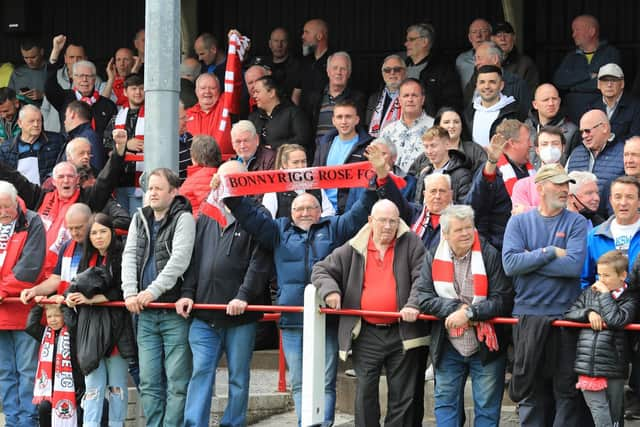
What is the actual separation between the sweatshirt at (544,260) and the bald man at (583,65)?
124 inches

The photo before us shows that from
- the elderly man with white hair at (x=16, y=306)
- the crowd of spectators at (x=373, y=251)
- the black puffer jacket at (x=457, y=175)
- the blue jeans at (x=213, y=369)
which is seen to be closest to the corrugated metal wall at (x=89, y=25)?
the crowd of spectators at (x=373, y=251)

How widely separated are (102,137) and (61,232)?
90.4 inches

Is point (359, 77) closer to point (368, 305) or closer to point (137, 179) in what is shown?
point (137, 179)

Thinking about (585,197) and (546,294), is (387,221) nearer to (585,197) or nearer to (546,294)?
(546,294)

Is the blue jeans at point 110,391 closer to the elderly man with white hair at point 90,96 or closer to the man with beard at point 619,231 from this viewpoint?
the man with beard at point 619,231

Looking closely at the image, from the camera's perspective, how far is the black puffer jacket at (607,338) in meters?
7.74

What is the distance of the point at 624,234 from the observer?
8242 millimetres

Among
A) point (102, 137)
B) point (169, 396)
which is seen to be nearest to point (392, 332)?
point (169, 396)

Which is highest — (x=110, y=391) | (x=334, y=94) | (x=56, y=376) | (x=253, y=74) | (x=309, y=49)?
(x=309, y=49)

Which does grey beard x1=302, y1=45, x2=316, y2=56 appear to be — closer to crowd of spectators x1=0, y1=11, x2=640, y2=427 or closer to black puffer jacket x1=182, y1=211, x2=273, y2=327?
crowd of spectators x1=0, y1=11, x2=640, y2=427

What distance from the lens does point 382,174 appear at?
8719mm

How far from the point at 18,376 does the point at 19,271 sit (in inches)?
32.4

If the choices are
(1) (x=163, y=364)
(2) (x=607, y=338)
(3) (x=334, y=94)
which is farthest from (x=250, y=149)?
(2) (x=607, y=338)

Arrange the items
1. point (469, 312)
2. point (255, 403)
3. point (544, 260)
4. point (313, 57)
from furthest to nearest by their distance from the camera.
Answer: point (313, 57)
point (255, 403)
point (469, 312)
point (544, 260)
